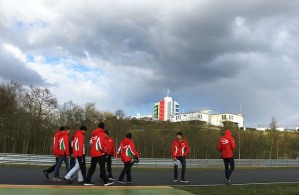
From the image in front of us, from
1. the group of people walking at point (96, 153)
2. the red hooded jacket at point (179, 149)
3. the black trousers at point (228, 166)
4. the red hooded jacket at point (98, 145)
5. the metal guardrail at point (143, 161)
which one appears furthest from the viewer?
the metal guardrail at point (143, 161)

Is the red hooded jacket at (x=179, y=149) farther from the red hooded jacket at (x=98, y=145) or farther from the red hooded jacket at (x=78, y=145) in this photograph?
the red hooded jacket at (x=78, y=145)

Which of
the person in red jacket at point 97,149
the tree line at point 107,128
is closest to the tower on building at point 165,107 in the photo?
the tree line at point 107,128

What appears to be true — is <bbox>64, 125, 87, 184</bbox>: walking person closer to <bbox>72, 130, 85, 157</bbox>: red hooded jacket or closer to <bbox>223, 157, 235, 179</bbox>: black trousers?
<bbox>72, 130, 85, 157</bbox>: red hooded jacket

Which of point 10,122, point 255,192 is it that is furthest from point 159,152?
point 255,192

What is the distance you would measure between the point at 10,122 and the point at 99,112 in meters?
20.3

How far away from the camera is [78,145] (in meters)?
13.6

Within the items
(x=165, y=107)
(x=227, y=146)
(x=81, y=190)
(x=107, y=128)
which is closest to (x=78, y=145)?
(x=81, y=190)

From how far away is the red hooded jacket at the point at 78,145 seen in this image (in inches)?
536

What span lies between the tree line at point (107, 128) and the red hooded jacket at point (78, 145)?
93.2 ft

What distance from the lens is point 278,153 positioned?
254ft

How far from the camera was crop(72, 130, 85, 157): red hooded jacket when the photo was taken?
44.7 ft

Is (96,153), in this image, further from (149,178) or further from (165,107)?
(165,107)

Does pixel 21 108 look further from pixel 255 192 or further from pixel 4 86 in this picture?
Result: pixel 255 192

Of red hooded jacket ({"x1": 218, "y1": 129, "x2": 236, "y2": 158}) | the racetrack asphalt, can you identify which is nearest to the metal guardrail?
the racetrack asphalt
